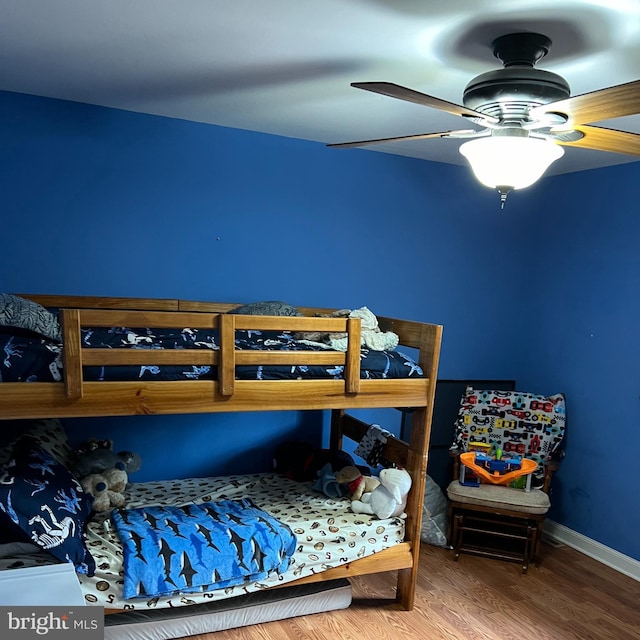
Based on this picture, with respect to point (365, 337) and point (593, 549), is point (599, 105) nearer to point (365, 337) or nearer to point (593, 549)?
point (365, 337)

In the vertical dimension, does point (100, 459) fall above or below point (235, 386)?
below

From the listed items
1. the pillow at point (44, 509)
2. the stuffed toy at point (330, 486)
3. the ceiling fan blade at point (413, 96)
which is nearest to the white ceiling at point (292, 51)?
the ceiling fan blade at point (413, 96)

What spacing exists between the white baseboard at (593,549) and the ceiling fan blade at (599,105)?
2.63 metres

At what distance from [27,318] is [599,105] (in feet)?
6.62

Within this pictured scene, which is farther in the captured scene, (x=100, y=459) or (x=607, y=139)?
(x=100, y=459)

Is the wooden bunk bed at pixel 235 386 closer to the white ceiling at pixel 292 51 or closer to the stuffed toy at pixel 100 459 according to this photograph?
the stuffed toy at pixel 100 459

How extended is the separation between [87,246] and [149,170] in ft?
1.66

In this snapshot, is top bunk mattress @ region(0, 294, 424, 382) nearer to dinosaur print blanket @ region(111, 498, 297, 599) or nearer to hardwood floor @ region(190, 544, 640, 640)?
dinosaur print blanket @ region(111, 498, 297, 599)

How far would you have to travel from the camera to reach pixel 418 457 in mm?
2662

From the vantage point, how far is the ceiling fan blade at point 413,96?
152 centimetres

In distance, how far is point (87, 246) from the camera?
290 centimetres

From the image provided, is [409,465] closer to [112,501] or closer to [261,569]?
[261,569]

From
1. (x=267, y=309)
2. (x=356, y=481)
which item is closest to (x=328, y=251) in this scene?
(x=267, y=309)

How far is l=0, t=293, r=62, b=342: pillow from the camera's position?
6.94 ft
